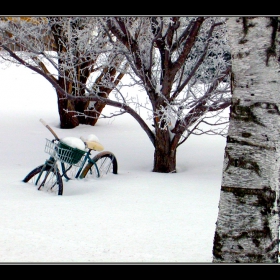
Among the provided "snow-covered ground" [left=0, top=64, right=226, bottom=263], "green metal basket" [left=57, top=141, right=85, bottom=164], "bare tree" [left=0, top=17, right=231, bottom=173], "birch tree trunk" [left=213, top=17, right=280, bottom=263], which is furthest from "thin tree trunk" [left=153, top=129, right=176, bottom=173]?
"birch tree trunk" [left=213, top=17, right=280, bottom=263]

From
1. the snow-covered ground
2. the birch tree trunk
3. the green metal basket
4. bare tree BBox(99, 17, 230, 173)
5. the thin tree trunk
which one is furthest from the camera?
the thin tree trunk

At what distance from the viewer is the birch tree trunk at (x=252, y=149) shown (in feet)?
9.44

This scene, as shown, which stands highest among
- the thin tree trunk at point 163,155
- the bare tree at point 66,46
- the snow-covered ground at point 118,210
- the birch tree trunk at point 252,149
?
the bare tree at point 66,46

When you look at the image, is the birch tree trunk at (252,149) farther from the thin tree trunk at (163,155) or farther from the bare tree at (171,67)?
the thin tree trunk at (163,155)

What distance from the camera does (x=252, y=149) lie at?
2.91 metres

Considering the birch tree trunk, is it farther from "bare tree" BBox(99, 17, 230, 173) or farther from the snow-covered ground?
"bare tree" BBox(99, 17, 230, 173)

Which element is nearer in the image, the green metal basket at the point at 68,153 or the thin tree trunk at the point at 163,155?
the green metal basket at the point at 68,153

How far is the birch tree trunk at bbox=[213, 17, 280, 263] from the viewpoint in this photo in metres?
2.88

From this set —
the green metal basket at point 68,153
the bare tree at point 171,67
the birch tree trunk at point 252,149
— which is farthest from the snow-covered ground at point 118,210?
the birch tree trunk at point 252,149

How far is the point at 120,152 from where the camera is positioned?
11281mm

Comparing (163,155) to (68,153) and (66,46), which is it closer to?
(68,153)

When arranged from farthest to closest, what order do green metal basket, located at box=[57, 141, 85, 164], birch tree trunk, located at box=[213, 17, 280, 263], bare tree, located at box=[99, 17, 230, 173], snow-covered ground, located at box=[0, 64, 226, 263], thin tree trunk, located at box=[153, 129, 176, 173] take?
thin tree trunk, located at box=[153, 129, 176, 173], bare tree, located at box=[99, 17, 230, 173], green metal basket, located at box=[57, 141, 85, 164], snow-covered ground, located at box=[0, 64, 226, 263], birch tree trunk, located at box=[213, 17, 280, 263]

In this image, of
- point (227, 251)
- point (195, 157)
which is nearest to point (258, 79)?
point (227, 251)

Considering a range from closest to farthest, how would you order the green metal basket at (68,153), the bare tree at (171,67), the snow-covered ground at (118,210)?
the snow-covered ground at (118,210)
the green metal basket at (68,153)
the bare tree at (171,67)
